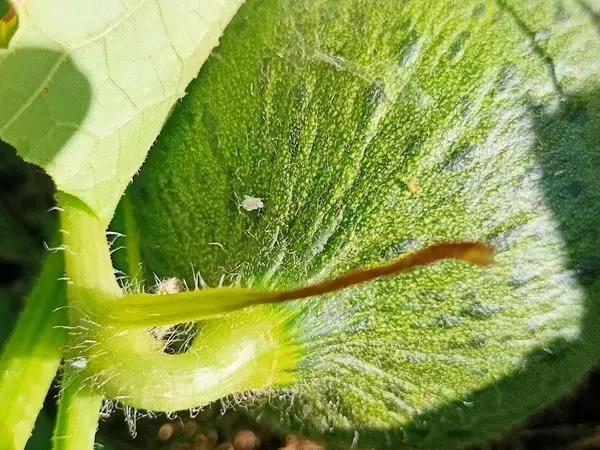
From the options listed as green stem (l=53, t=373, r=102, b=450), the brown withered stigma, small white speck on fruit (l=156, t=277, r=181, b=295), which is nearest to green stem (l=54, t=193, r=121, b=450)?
green stem (l=53, t=373, r=102, b=450)

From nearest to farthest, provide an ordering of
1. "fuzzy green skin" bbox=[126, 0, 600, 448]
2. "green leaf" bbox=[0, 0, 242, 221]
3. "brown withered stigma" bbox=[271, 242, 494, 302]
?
1. "brown withered stigma" bbox=[271, 242, 494, 302]
2. "green leaf" bbox=[0, 0, 242, 221]
3. "fuzzy green skin" bbox=[126, 0, 600, 448]

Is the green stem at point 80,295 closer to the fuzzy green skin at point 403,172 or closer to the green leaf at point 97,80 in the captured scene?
the green leaf at point 97,80

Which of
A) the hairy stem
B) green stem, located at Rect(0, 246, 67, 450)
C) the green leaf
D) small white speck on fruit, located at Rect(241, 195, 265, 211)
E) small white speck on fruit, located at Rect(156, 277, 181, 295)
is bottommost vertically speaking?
the hairy stem

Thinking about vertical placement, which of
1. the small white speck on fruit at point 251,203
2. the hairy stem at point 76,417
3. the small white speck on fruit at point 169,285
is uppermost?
the small white speck on fruit at point 251,203

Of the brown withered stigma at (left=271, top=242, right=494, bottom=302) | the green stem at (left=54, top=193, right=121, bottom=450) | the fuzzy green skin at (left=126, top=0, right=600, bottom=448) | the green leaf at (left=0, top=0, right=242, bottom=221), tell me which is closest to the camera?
the brown withered stigma at (left=271, top=242, right=494, bottom=302)

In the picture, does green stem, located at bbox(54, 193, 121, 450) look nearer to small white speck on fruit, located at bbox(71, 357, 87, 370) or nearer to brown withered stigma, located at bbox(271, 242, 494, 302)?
small white speck on fruit, located at bbox(71, 357, 87, 370)

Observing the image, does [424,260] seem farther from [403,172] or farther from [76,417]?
[76,417]

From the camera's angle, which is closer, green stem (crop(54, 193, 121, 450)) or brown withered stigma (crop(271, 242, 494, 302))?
brown withered stigma (crop(271, 242, 494, 302))

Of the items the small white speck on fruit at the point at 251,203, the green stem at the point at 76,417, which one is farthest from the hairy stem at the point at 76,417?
the small white speck on fruit at the point at 251,203
